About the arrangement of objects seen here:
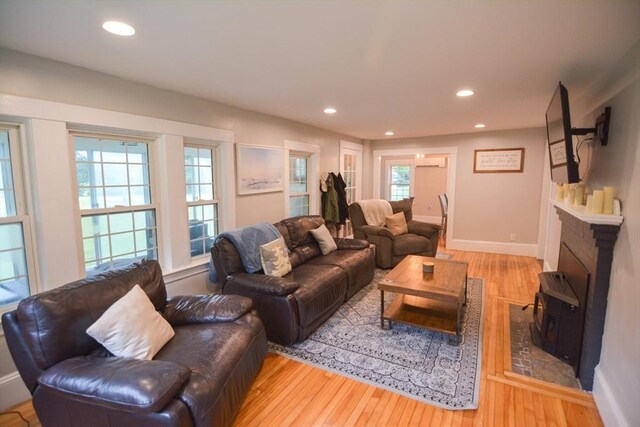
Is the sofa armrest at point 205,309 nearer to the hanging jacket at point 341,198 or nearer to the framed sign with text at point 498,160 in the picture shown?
the hanging jacket at point 341,198

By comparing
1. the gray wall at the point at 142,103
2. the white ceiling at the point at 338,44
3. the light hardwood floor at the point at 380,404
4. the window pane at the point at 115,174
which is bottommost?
the light hardwood floor at the point at 380,404

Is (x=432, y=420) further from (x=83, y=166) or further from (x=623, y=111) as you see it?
(x=83, y=166)

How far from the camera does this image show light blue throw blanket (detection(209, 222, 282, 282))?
113 inches

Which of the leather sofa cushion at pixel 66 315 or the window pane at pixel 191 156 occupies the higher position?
the window pane at pixel 191 156

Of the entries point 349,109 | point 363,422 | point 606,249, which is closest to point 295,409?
point 363,422

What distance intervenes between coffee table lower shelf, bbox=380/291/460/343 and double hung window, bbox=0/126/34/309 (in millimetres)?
2737

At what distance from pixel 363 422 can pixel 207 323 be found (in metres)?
1.13

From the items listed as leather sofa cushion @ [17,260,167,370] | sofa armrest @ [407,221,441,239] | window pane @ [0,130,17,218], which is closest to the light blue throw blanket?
leather sofa cushion @ [17,260,167,370]

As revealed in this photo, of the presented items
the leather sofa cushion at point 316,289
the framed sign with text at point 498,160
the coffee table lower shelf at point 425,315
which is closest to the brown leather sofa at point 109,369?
the leather sofa cushion at point 316,289

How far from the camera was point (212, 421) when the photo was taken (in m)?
1.44

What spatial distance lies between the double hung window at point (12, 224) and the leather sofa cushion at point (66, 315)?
2.39 feet

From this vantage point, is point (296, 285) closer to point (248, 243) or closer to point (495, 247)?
point (248, 243)

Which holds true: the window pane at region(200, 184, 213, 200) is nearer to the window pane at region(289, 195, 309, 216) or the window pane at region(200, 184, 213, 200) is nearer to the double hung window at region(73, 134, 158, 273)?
the double hung window at region(73, 134, 158, 273)

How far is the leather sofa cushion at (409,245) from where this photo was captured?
14.7 feet
